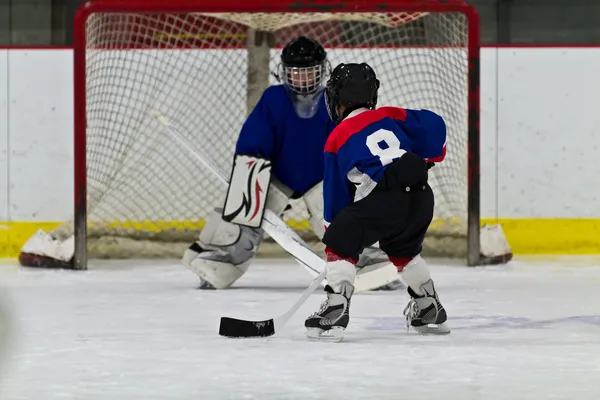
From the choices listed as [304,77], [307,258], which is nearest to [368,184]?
[307,258]

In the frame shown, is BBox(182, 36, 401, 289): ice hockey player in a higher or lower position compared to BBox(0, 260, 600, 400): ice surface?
higher

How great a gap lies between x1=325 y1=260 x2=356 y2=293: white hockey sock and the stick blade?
0.20m

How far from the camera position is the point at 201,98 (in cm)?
543

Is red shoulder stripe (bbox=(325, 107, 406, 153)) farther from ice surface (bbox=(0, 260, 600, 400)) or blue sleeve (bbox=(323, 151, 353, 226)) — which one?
ice surface (bbox=(0, 260, 600, 400))

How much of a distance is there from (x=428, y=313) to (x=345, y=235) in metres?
0.33

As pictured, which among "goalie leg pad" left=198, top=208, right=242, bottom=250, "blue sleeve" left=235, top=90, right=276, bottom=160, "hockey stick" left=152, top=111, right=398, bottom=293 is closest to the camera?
"hockey stick" left=152, top=111, right=398, bottom=293

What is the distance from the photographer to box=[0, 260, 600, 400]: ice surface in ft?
8.56

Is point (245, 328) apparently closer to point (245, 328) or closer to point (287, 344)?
point (245, 328)

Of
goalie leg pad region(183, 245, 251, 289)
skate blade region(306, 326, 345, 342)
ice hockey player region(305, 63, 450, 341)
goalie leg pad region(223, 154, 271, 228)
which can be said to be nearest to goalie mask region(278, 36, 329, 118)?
goalie leg pad region(223, 154, 271, 228)

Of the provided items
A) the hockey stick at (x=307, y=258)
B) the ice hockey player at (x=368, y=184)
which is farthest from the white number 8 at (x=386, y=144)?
the hockey stick at (x=307, y=258)

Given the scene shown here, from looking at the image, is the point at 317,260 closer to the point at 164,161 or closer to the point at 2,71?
the point at 164,161

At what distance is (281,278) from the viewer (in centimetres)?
482

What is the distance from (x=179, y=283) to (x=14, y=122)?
125 cm

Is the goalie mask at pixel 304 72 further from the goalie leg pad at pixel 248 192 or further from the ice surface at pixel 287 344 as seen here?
the ice surface at pixel 287 344
